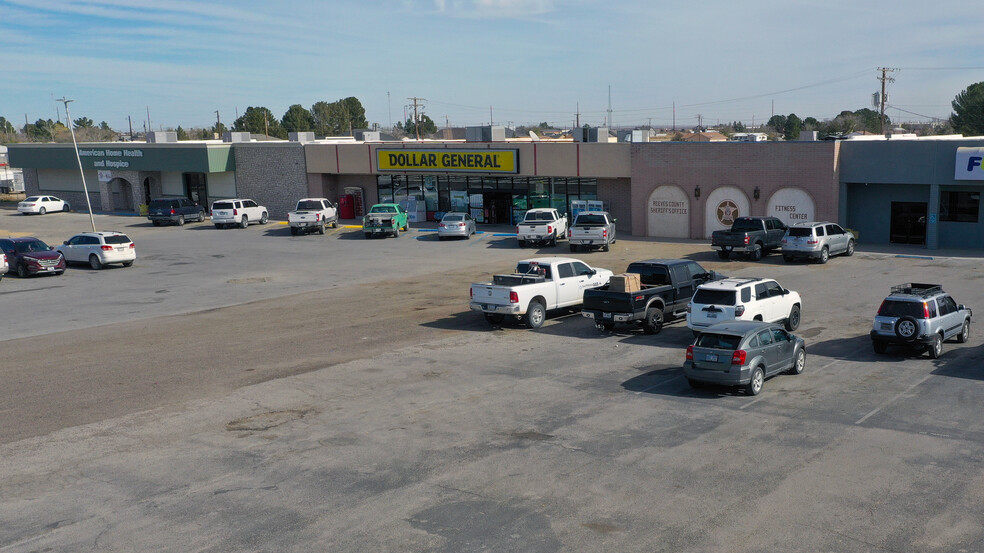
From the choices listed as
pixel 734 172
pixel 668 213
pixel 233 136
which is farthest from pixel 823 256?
pixel 233 136

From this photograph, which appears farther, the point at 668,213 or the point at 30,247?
the point at 668,213

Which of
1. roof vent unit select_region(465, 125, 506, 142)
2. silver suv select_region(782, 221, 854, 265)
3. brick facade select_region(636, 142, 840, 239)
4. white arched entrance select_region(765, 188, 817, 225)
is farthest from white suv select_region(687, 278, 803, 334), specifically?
roof vent unit select_region(465, 125, 506, 142)

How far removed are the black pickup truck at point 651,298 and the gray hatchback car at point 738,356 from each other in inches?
180

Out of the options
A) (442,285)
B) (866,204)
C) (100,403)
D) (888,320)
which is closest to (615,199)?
(866,204)

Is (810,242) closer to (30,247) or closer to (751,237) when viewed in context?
(751,237)

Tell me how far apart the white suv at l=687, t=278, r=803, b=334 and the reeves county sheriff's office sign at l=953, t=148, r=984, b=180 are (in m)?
20.5

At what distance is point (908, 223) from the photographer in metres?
40.9

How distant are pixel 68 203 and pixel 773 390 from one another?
6736cm

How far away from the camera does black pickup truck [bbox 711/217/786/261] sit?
3638 centimetres

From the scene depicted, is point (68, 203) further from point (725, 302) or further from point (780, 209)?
point (725, 302)

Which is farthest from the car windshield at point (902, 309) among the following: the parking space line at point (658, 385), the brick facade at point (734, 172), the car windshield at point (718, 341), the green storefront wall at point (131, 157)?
the green storefront wall at point (131, 157)

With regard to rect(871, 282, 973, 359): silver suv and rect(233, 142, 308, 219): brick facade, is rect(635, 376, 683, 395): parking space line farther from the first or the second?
rect(233, 142, 308, 219): brick facade

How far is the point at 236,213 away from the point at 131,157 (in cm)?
1670

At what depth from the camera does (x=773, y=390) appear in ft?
58.8
